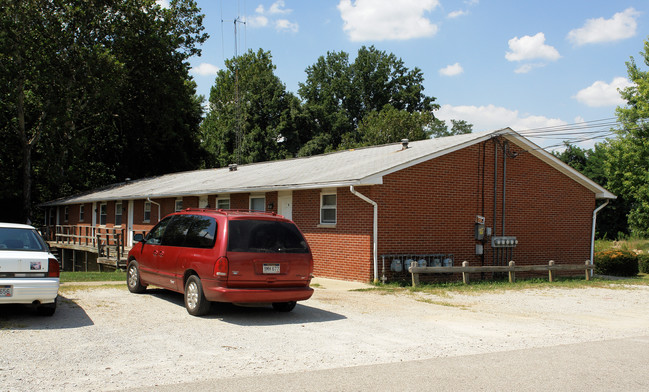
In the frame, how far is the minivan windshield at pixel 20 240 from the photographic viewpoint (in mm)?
9180

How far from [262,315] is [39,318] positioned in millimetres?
3624

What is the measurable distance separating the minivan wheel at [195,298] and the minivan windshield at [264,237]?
950 millimetres

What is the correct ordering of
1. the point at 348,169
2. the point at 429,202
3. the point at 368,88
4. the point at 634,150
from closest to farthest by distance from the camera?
the point at 429,202 → the point at 348,169 → the point at 634,150 → the point at 368,88

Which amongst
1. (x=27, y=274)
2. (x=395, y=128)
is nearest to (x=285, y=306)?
(x=27, y=274)

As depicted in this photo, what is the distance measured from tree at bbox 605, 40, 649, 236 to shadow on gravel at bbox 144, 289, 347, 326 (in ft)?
129

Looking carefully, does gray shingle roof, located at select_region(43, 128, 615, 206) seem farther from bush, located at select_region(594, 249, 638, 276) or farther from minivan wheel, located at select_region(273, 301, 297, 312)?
minivan wheel, located at select_region(273, 301, 297, 312)

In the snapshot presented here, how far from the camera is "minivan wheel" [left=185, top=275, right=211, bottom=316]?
956 centimetres

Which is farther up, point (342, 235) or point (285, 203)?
point (285, 203)

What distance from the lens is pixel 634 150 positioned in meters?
44.4

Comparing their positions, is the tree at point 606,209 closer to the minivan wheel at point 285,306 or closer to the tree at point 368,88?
the tree at point 368,88

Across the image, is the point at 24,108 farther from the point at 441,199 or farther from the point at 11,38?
the point at 441,199

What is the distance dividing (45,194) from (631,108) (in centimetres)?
4412

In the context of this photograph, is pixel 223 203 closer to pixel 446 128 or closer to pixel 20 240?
pixel 20 240

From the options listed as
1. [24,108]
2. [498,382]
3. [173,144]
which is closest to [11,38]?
[24,108]
